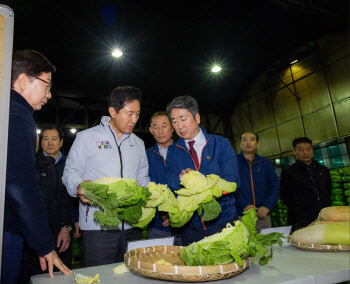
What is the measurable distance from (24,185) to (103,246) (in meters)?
1.17

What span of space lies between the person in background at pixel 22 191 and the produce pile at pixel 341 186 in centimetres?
785

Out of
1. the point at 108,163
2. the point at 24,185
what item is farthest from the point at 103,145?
the point at 24,185

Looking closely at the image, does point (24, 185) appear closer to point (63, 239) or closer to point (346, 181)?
point (63, 239)

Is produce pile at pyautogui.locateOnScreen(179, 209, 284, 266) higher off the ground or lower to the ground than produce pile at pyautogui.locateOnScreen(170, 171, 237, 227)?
lower

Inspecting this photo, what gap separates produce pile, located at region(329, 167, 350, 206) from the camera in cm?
716

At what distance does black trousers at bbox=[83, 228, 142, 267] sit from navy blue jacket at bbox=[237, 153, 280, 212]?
221 cm

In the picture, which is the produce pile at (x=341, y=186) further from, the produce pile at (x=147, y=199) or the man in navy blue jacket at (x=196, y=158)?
the produce pile at (x=147, y=199)

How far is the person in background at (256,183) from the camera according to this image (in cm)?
396

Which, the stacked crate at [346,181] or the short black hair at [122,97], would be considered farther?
the stacked crate at [346,181]

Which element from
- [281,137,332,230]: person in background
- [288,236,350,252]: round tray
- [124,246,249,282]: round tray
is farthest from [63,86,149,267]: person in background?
[281,137,332,230]: person in background

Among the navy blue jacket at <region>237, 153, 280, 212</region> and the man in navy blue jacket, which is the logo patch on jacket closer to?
the man in navy blue jacket

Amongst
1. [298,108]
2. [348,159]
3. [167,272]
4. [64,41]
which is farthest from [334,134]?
[167,272]

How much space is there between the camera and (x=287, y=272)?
130 cm

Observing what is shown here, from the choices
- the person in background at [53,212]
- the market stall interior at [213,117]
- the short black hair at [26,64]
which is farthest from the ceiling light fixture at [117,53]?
the short black hair at [26,64]
